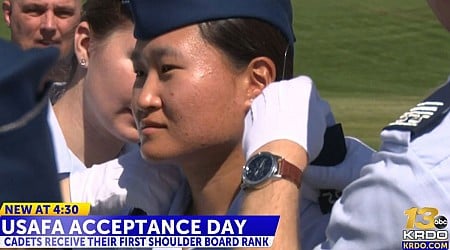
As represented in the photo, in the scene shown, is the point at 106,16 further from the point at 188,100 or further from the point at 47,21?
the point at 47,21

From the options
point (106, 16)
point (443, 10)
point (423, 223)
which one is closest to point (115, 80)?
point (106, 16)

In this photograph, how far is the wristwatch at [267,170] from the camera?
1849 mm

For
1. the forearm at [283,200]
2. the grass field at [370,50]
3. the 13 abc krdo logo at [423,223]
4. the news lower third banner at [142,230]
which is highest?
the 13 abc krdo logo at [423,223]

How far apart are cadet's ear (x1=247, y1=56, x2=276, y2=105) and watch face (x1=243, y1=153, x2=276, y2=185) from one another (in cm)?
25

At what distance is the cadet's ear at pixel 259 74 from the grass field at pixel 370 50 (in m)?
13.6

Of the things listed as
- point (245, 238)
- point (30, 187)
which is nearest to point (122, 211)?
point (245, 238)

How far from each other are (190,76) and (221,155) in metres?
0.19

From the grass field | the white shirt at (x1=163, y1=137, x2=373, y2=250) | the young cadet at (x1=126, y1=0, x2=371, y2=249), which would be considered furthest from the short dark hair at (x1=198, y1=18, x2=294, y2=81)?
the grass field

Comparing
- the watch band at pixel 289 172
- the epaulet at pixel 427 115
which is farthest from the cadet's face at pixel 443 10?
A: the watch band at pixel 289 172

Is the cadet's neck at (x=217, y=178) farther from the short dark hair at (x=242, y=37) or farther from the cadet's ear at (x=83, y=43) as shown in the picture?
the cadet's ear at (x=83, y=43)

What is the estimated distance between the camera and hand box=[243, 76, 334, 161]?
6.19ft

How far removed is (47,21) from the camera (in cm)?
416

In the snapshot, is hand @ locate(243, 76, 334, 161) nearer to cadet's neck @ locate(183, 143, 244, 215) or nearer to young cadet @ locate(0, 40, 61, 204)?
cadet's neck @ locate(183, 143, 244, 215)

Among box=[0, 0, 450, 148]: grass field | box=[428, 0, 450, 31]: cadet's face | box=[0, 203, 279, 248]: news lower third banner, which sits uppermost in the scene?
A: box=[428, 0, 450, 31]: cadet's face
